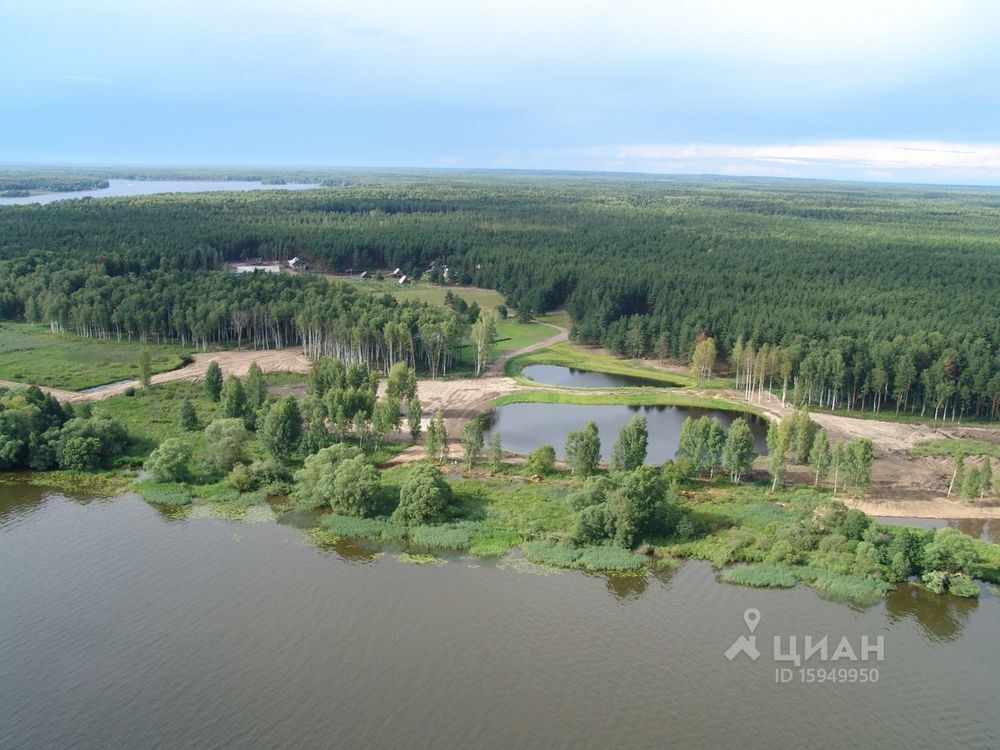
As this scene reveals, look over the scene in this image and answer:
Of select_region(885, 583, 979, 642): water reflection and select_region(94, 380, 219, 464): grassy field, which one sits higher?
select_region(94, 380, 219, 464): grassy field

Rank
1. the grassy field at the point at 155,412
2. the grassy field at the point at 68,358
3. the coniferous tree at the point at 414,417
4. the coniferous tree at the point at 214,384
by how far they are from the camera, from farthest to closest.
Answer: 1. the grassy field at the point at 68,358
2. the coniferous tree at the point at 214,384
3. the coniferous tree at the point at 414,417
4. the grassy field at the point at 155,412

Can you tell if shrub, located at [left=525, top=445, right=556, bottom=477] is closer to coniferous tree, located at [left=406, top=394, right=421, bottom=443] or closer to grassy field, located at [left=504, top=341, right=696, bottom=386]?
coniferous tree, located at [left=406, top=394, right=421, bottom=443]

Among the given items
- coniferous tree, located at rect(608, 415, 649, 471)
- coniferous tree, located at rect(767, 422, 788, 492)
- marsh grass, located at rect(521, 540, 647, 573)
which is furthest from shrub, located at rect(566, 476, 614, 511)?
coniferous tree, located at rect(767, 422, 788, 492)

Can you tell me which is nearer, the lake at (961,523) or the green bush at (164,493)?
the lake at (961,523)

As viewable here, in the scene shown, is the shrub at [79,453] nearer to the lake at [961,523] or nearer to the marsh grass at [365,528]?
the marsh grass at [365,528]

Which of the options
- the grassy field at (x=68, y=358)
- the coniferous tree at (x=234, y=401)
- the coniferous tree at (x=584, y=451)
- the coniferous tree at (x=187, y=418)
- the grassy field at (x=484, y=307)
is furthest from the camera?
the grassy field at (x=484, y=307)

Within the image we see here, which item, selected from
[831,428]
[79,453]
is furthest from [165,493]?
[831,428]

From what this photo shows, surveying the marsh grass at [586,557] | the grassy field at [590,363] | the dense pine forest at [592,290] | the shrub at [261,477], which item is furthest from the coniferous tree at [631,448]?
the grassy field at [590,363]
